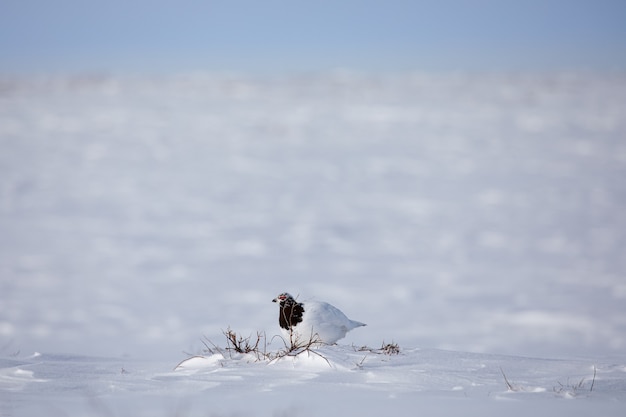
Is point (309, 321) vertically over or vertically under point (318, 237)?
under

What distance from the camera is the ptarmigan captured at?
5137mm

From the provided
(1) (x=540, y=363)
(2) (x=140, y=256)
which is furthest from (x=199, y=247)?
(1) (x=540, y=363)

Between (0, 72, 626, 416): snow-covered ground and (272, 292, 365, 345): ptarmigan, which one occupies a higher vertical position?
(0, 72, 626, 416): snow-covered ground

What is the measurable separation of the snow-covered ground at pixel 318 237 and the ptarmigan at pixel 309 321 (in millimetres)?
194

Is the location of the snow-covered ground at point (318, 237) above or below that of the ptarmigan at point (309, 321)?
above

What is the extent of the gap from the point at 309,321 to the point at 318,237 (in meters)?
17.2

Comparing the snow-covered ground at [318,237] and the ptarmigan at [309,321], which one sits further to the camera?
the ptarmigan at [309,321]

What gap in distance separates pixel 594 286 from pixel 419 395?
1590 cm

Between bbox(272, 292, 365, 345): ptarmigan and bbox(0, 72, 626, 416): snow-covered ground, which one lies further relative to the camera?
bbox(272, 292, 365, 345): ptarmigan

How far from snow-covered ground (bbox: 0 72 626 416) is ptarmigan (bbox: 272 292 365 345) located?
0.64 ft

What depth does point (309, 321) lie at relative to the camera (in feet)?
16.9

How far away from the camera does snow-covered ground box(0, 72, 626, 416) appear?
189 inches

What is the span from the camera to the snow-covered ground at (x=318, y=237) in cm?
479

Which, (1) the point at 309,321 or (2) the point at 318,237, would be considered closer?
(1) the point at 309,321
